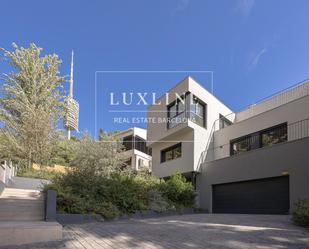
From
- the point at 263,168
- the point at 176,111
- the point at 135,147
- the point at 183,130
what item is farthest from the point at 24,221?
the point at 135,147

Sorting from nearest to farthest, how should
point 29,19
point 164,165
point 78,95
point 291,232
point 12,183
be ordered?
point 291,232
point 12,183
point 29,19
point 164,165
point 78,95

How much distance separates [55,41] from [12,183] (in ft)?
36.4

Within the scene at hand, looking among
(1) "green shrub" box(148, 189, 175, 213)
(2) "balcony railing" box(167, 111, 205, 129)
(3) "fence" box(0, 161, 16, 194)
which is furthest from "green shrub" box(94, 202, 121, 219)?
(2) "balcony railing" box(167, 111, 205, 129)

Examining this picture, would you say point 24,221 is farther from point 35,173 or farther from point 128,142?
point 128,142

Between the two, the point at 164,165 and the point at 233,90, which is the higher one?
the point at 233,90

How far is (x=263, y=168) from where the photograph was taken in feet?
46.7

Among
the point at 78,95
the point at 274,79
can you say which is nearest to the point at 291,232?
the point at 274,79

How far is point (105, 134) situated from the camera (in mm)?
27828

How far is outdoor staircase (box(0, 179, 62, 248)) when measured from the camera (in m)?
6.05

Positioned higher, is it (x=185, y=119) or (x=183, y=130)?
(x=185, y=119)

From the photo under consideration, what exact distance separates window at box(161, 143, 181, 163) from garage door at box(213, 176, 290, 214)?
3.80 metres

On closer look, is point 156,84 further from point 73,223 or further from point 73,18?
point 73,223

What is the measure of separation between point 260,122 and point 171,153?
22.4ft

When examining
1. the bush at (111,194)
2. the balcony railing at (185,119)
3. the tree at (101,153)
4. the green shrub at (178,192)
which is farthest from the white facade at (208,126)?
the tree at (101,153)
